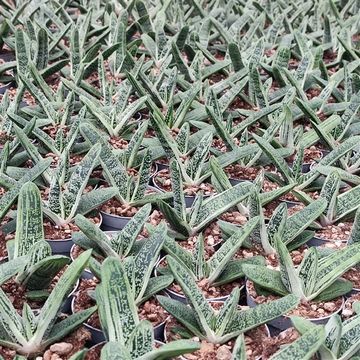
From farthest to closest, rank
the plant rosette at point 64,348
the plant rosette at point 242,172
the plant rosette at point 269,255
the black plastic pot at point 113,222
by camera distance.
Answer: the plant rosette at point 242,172, the black plastic pot at point 113,222, the plant rosette at point 269,255, the plant rosette at point 64,348

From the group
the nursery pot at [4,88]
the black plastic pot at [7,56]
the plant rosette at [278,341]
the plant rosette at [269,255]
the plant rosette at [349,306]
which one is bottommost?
the plant rosette at [349,306]

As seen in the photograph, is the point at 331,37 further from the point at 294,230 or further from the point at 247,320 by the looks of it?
the point at 247,320

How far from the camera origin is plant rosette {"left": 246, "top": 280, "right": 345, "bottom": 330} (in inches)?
43.5

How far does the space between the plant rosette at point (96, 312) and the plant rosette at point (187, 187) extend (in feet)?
1.13

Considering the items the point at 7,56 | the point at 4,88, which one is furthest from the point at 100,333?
the point at 7,56

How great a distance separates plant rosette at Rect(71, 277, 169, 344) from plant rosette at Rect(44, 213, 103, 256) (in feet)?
0.38

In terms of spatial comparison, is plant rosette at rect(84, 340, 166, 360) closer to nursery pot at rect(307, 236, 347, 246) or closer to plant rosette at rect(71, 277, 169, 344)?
plant rosette at rect(71, 277, 169, 344)

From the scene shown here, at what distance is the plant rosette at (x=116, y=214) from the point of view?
4.57 ft

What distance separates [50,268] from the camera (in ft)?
3.61

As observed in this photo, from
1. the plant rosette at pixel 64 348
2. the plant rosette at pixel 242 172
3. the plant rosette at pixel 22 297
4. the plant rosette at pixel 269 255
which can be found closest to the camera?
the plant rosette at pixel 64 348

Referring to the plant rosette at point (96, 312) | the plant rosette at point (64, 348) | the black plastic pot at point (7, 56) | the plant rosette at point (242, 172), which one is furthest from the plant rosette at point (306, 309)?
the black plastic pot at point (7, 56)

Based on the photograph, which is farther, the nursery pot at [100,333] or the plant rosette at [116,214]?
the plant rosette at [116,214]

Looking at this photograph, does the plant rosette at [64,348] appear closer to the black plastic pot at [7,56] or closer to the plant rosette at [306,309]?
the plant rosette at [306,309]

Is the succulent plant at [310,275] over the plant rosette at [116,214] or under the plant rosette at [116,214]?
under
